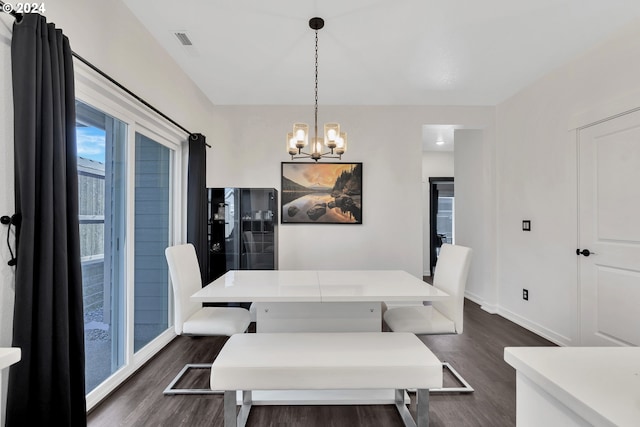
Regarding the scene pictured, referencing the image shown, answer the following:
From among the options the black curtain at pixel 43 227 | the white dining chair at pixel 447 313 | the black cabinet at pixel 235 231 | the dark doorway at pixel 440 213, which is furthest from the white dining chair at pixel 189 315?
the dark doorway at pixel 440 213

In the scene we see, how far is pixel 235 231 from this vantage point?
348cm

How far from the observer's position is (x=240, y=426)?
70.5 inches

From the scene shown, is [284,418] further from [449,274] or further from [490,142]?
[490,142]

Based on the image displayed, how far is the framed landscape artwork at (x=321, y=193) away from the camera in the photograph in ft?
13.1

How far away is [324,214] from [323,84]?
153 cm

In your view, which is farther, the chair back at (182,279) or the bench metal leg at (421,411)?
the chair back at (182,279)

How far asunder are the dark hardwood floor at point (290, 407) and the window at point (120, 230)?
156mm

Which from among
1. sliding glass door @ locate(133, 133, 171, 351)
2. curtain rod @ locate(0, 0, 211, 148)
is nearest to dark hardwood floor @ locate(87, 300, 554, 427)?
sliding glass door @ locate(133, 133, 171, 351)

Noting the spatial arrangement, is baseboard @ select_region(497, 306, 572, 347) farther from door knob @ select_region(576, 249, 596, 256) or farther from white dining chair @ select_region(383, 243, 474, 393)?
white dining chair @ select_region(383, 243, 474, 393)

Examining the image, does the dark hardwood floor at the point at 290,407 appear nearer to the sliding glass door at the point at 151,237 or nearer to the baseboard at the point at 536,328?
the sliding glass door at the point at 151,237

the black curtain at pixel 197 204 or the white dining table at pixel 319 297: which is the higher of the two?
the black curtain at pixel 197 204

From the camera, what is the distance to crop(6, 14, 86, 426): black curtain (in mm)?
1357

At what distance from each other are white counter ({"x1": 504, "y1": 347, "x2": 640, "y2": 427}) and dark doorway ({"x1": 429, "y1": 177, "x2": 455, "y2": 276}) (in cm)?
601
